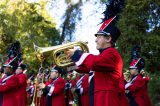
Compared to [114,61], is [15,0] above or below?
above

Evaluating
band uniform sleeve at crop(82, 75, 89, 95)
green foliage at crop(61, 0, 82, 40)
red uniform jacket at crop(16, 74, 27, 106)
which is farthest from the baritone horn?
green foliage at crop(61, 0, 82, 40)

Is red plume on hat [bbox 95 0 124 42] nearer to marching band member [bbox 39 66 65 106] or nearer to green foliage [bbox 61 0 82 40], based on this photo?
marching band member [bbox 39 66 65 106]

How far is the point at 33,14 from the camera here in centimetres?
3562

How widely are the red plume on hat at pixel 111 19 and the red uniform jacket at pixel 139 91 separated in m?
5.10

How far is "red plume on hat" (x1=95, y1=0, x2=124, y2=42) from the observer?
6.52 m

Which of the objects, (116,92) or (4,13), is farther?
(4,13)

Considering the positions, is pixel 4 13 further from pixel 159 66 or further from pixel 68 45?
pixel 68 45

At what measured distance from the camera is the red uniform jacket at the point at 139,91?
463 inches

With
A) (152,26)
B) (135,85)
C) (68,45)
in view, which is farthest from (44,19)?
(68,45)

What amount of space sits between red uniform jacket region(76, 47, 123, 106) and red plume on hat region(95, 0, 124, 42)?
309 millimetres

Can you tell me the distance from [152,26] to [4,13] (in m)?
14.4

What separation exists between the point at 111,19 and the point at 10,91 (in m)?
4.91

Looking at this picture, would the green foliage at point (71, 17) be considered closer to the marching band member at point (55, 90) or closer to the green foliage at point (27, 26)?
the green foliage at point (27, 26)

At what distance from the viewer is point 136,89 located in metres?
11.9
